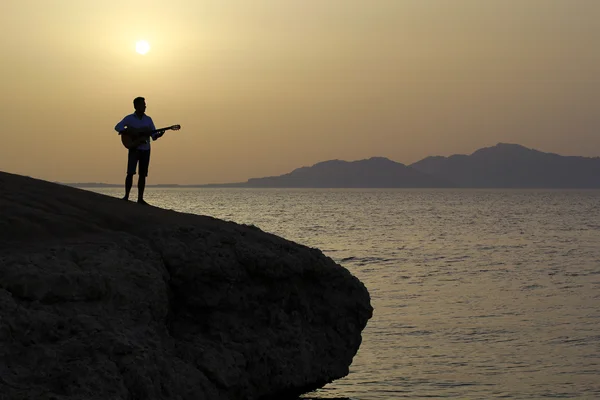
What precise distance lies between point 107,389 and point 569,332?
15.3 m

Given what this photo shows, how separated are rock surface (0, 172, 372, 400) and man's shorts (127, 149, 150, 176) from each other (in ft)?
4.65

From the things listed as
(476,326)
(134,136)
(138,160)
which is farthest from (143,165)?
(476,326)

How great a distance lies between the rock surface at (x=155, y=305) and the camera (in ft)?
26.1

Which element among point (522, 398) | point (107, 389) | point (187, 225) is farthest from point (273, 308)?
point (522, 398)

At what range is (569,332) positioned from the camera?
794 inches

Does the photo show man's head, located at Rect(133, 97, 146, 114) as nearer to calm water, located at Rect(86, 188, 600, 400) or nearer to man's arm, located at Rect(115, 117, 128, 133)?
man's arm, located at Rect(115, 117, 128, 133)

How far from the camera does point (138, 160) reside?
1415 cm

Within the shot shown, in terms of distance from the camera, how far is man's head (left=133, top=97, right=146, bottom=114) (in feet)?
44.6

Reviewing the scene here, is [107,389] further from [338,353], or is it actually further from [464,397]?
[464,397]

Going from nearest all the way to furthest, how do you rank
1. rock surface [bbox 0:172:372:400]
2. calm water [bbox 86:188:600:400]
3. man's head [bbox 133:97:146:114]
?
rock surface [bbox 0:172:372:400]
man's head [bbox 133:97:146:114]
calm water [bbox 86:188:600:400]

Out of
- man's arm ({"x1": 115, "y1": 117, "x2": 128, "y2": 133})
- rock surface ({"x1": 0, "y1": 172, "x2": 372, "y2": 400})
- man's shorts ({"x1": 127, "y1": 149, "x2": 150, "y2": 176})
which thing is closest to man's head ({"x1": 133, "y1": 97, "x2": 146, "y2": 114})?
man's arm ({"x1": 115, "y1": 117, "x2": 128, "y2": 133})

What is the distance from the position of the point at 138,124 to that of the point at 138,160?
75 cm

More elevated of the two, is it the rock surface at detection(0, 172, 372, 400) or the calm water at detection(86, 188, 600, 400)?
the rock surface at detection(0, 172, 372, 400)

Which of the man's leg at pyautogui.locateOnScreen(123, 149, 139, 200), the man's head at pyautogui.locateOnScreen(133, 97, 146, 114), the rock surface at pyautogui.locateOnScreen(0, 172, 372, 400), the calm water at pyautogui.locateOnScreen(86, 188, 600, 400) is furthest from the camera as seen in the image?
the calm water at pyautogui.locateOnScreen(86, 188, 600, 400)
